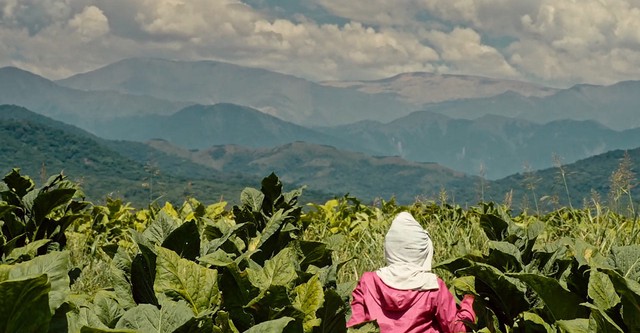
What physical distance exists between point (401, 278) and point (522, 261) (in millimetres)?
2017

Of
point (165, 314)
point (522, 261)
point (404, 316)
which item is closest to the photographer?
point (165, 314)

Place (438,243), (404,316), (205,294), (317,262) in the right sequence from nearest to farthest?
(205,294) < (317,262) < (404,316) < (438,243)

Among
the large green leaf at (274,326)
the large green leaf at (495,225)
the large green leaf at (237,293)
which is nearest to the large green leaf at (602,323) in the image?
the large green leaf at (274,326)

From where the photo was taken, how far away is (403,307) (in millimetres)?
5465

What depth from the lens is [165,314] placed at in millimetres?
1898

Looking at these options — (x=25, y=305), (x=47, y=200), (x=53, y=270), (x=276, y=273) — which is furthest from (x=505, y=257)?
(x=47, y=200)

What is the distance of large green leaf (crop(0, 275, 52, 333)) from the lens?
4.98 feet

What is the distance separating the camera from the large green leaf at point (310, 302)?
92.6 inches

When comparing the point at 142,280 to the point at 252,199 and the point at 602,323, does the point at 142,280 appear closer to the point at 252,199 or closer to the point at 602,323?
the point at 602,323

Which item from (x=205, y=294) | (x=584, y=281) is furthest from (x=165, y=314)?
(x=584, y=281)

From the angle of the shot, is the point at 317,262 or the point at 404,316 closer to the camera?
the point at 317,262

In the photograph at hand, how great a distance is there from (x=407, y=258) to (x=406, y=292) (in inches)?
11.9

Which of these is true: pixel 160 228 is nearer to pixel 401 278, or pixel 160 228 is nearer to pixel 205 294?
pixel 205 294

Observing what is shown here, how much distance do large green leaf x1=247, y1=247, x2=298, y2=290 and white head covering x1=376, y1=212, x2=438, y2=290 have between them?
3.04 metres
